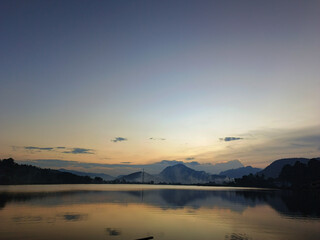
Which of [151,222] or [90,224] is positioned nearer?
[90,224]

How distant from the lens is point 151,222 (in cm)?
4425

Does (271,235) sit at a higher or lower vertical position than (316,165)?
lower

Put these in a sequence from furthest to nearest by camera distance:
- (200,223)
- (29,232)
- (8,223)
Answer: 1. (200,223)
2. (8,223)
3. (29,232)

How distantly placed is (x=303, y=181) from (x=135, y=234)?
203928 millimetres

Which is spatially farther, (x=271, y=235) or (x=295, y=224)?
(x=295, y=224)

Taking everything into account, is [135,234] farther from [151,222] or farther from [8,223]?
[8,223]

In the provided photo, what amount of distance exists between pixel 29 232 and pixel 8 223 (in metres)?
7.71

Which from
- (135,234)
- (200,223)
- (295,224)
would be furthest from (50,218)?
(295,224)

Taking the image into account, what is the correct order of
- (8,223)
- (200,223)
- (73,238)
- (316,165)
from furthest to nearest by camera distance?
1. (316,165)
2. (200,223)
3. (8,223)
4. (73,238)

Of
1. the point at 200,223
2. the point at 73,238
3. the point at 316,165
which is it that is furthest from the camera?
the point at 316,165

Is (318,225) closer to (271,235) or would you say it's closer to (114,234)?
(271,235)

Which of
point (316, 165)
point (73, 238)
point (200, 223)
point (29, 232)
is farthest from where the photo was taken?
point (316, 165)

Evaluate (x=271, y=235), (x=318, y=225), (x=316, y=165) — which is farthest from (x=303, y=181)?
(x=271, y=235)

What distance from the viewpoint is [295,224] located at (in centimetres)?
4431
